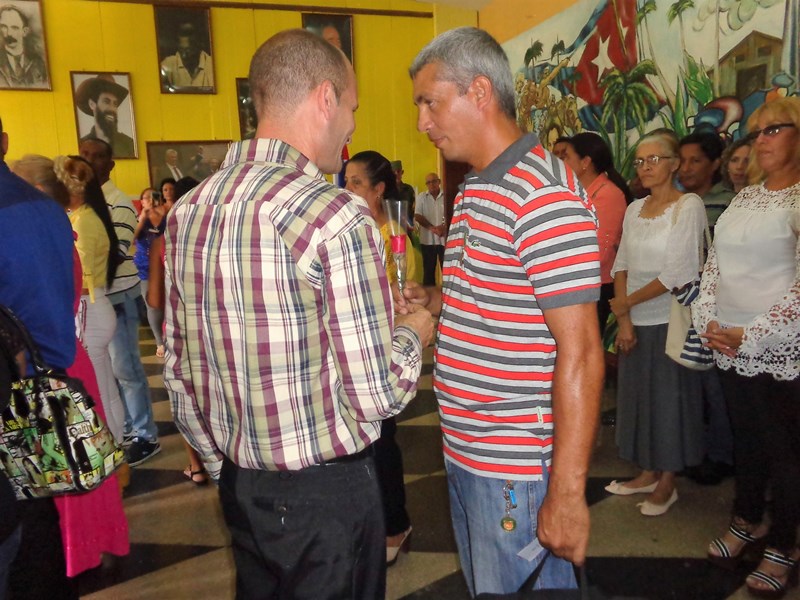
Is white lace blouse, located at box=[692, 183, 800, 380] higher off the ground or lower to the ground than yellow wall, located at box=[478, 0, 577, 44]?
lower

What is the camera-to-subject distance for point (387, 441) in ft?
7.79

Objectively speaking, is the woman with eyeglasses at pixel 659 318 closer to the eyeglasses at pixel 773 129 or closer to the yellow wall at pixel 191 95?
the eyeglasses at pixel 773 129

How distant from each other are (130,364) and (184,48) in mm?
5559

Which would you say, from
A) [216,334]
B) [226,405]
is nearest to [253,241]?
[216,334]

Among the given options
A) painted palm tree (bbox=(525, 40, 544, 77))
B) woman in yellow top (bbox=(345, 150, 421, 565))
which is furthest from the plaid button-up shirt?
painted palm tree (bbox=(525, 40, 544, 77))

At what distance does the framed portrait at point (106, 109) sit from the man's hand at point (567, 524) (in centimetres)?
761

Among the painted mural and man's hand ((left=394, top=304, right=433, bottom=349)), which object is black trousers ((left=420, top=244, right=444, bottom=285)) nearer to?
the painted mural

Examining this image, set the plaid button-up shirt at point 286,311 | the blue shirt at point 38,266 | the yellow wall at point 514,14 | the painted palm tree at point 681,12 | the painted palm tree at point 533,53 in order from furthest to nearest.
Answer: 1. the painted palm tree at point 533,53
2. the yellow wall at point 514,14
3. the painted palm tree at point 681,12
4. the blue shirt at point 38,266
5. the plaid button-up shirt at point 286,311

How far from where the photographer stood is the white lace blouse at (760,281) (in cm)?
202

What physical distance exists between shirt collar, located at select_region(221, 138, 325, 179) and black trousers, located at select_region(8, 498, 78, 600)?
1176mm

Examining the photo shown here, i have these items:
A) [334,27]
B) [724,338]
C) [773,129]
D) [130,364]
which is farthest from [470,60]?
[334,27]

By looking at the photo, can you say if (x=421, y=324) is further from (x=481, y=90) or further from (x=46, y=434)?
(x=46, y=434)

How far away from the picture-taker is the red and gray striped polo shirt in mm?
1153

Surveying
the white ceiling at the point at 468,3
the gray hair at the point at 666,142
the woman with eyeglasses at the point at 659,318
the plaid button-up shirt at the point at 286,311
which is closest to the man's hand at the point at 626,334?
the woman with eyeglasses at the point at 659,318
